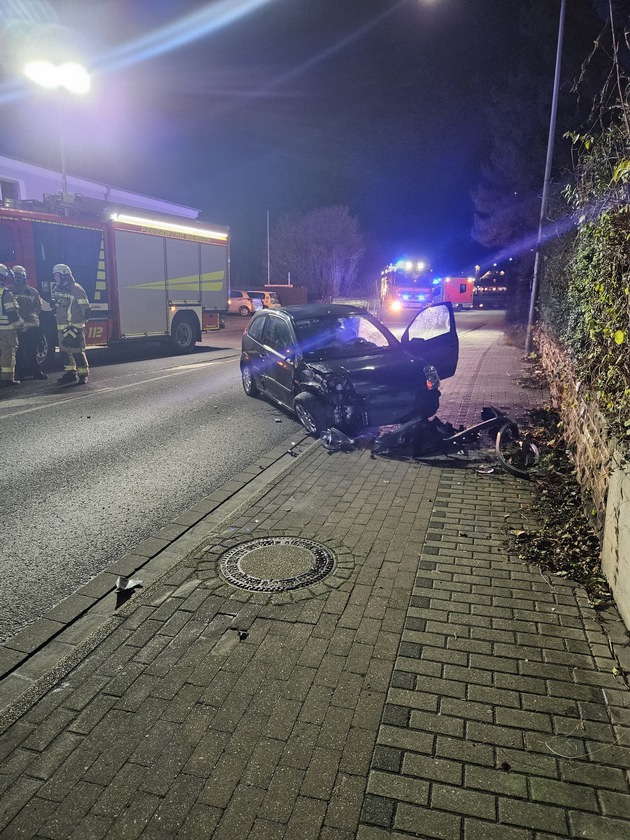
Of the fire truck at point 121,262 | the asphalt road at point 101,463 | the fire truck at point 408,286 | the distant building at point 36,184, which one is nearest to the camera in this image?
the asphalt road at point 101,463

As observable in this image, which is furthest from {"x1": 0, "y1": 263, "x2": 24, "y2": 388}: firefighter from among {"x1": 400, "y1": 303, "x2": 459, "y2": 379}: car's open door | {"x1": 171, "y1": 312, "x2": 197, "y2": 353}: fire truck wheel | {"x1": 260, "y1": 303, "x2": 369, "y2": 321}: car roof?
{"x1": 400, "y1": 303, "x2": 459, "y2": 379}: car's open door

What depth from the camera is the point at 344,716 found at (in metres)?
2.70

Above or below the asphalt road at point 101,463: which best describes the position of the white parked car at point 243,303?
above

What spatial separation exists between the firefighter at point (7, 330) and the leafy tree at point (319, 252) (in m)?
49.6

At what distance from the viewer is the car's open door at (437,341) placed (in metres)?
8.13

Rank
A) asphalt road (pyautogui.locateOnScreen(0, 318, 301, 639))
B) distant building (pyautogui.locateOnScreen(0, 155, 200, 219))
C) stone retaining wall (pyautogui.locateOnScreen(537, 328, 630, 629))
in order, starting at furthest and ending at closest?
distant building (pyautogui.locateOnScreen(0, 155, 200, 219))
asphalt road (pyautogui.locateOnScreen(0, 318, 301, 639))
stone retaining wall (pyautogui.locateOnScreen(537, 328, 630, 629))

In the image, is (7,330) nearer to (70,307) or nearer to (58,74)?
(70,307)

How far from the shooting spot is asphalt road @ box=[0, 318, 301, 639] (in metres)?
4.45

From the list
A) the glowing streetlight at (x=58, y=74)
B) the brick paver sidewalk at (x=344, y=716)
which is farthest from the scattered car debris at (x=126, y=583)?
the glowing streetlight at (x=58, y=74)

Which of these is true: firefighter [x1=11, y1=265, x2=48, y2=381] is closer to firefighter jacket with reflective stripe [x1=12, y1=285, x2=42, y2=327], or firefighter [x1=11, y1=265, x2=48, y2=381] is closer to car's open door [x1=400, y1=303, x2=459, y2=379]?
firefighter jacket with reflective stripe [x1=12, y1=285, x2=42, y2=327]

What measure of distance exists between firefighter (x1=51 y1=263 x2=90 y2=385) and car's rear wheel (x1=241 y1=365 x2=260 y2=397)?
3644 mm

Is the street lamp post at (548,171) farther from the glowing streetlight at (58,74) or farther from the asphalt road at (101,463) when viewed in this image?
the glowing streetlight at (58,74)

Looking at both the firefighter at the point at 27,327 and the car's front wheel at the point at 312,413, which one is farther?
the firefighter at the point at 27,327

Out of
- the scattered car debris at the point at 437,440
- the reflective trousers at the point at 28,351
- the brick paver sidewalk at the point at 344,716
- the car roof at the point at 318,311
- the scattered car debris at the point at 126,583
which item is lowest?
the scattered car debris at the point at 126,583
